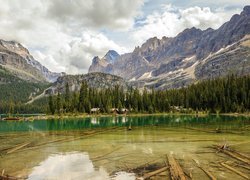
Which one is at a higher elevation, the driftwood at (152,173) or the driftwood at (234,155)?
the driftwood at (234,155)

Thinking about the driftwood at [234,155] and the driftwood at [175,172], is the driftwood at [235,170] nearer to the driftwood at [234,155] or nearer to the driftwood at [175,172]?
the driftwood at [234,155]

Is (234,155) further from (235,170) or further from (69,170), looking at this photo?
(69,170)

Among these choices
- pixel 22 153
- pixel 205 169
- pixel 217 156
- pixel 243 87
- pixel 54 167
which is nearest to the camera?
pixel 205 169

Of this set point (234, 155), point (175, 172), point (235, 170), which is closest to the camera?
point (175, 172)

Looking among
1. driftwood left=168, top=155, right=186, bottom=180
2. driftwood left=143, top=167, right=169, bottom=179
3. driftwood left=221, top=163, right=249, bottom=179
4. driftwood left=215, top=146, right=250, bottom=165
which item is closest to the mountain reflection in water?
driftwood left=143, top=167, right=169, bottom=179

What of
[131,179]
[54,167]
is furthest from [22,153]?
[131,179]

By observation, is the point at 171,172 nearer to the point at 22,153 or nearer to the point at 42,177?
the point at 42,177

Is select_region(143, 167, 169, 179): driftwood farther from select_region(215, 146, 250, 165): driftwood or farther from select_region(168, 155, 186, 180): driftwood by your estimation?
select_region(215, 146, 250, 165): driftwood

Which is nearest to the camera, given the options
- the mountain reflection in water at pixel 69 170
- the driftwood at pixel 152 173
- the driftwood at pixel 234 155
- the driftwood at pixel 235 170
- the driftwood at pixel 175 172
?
the driftwood at pixel 175 172

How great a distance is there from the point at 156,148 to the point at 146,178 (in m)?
20.5

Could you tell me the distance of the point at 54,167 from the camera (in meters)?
36.3

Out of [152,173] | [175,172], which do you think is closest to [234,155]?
[175,172]

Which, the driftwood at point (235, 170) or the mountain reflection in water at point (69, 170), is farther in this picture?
the mountain reflection in water at point (69, 170)

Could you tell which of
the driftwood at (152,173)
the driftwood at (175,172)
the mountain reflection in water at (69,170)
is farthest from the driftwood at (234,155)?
the mountain reflection in water at (69,170)
